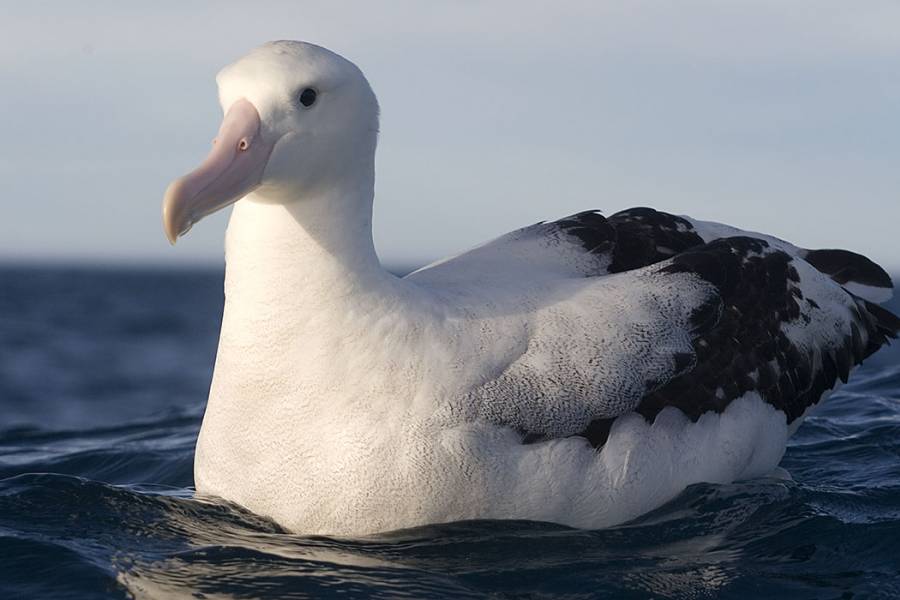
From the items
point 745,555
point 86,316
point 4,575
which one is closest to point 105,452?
point 4,575

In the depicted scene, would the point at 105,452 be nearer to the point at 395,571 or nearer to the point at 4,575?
the point at 4,575

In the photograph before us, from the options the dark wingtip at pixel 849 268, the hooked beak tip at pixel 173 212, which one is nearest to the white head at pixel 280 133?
the hooked beak tip at pixel 173 212

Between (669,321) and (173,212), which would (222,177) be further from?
(669,321)

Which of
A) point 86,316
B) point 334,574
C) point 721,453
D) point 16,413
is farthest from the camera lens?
point 86,316

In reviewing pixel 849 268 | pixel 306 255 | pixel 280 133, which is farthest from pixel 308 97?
pixel 849 268

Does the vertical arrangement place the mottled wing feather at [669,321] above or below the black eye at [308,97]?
below

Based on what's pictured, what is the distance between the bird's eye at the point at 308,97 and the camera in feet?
17.6

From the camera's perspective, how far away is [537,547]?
5.68 meters

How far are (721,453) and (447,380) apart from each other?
1.60 m

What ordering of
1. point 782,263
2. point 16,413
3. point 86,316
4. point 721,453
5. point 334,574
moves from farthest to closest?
point 86,316, point 16,413, point 782,263, point 721,453, point 334,574

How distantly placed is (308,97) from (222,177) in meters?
0.49

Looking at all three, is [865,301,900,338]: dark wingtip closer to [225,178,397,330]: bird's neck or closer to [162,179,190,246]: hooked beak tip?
[225,178,397,330]: bird's neck

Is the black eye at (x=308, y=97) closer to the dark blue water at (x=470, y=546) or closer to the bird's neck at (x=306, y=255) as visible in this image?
the bird's neck at (x=306, y=255)

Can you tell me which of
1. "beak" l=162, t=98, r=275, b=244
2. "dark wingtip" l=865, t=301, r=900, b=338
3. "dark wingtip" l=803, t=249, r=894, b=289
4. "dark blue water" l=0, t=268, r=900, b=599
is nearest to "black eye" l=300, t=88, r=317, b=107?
"beak" l=162, t=98, r=275, b=244
